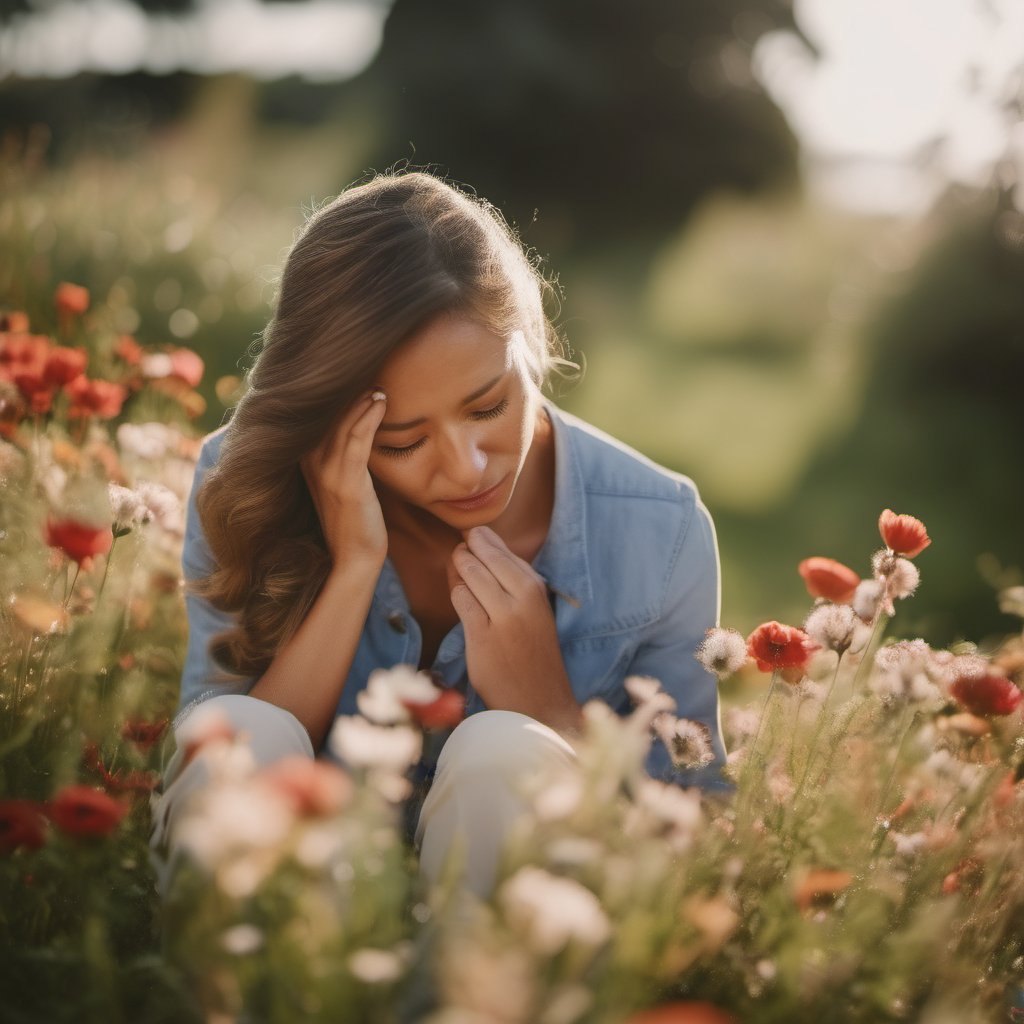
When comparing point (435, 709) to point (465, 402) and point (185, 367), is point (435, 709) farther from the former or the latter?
point (185, 367)

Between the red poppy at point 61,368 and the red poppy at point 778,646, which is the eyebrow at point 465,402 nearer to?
the red poppy at point 778,646

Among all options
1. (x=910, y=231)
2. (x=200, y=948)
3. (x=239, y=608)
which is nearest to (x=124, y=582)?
(x=239, y=608)

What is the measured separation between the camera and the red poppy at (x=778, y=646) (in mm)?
1816

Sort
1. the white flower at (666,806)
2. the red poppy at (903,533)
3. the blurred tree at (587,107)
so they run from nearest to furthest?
the white flower at (666,806), the red poppy at (903,533), the blurred tree at (587,107)

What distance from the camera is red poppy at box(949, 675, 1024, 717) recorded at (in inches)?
66.4

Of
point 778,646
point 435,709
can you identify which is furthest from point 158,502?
point 778,646

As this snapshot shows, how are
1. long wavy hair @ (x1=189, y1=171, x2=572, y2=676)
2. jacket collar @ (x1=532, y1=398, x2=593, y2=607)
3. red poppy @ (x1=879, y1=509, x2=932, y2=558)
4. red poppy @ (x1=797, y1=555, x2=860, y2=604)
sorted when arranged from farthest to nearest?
jacket collar @ (x1=532, y1=398, x2=593, y2=607) → long wavy hair @ (x1=189, y1=171, x2=572, y2=676) → red poppy @ (x1=797, y1=555, x2=860, y2=604) → red poppy @ (x1=879, y1=509, x2=932, y2=558)

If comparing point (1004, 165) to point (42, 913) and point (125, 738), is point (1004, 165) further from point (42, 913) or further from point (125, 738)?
point (42, 913)

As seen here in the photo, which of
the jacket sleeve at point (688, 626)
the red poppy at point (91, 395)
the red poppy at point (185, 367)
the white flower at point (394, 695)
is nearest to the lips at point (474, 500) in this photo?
the jacket sleeve at point (688, 626)

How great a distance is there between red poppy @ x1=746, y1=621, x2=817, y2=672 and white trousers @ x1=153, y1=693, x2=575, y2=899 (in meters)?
0.36

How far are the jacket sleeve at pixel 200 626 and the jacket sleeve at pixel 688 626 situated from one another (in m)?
0.88

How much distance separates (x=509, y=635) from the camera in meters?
2.24

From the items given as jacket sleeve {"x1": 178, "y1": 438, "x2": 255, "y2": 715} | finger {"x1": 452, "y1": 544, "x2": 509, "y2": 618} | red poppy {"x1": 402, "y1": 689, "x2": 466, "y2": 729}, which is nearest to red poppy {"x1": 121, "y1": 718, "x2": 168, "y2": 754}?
jacket sleeve {"x1": 178, "y1": 438, "x2": 255, "y2": 715}

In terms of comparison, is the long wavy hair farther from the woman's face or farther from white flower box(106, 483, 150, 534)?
white flower box(106, 483, 150, 534)
